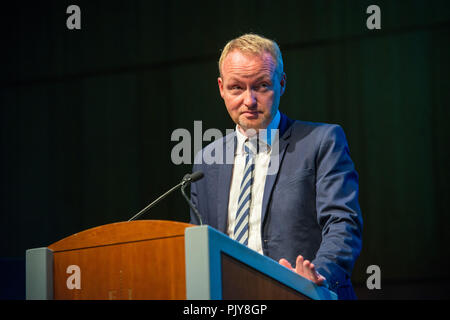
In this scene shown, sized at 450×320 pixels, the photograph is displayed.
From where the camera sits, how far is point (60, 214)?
4.49 metres

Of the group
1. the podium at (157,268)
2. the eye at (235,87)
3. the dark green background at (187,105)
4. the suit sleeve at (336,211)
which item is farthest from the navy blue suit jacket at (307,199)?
the dark green background at (187,105)

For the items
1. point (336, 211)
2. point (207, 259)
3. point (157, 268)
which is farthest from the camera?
point (336, 211)

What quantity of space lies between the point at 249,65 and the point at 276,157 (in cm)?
39

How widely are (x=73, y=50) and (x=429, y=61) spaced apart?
118 inches

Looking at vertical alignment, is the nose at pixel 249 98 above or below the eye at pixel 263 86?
below

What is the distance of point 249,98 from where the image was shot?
2107mm

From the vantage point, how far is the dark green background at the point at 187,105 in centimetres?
362

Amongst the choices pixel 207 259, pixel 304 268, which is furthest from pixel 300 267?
pixel 207 259

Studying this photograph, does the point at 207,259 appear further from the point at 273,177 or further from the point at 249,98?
the point at 249,98

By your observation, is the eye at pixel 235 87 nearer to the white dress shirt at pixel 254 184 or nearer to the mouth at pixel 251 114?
the mouth at pixel 251 114

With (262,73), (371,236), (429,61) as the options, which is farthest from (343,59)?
(262,73)

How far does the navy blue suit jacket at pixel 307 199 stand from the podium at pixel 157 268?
412 millimetres

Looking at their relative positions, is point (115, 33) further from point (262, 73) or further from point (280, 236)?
point (280, 236)

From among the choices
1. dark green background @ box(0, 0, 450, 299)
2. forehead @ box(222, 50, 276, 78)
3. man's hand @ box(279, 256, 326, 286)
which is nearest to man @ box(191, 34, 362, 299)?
forehead @ box(222, 50, 276, 78)
